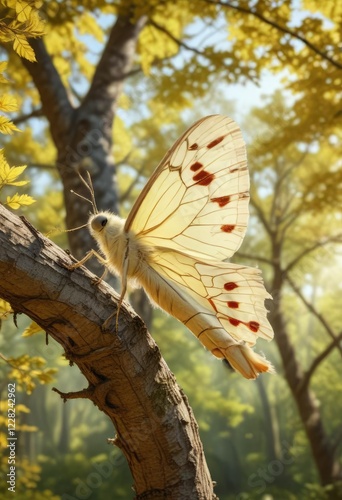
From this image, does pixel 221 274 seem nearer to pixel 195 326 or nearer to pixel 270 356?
pixel 195 326

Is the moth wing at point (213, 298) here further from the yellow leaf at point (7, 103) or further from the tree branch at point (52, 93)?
the tree branch at point (52, 93)

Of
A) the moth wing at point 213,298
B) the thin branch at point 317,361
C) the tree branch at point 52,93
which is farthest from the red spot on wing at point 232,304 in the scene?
the thin branch at point 317,361

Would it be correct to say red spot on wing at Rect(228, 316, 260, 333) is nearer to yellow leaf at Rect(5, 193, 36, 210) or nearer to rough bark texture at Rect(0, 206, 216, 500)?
rough bark texture at Rect(0, 206, 216, 500)

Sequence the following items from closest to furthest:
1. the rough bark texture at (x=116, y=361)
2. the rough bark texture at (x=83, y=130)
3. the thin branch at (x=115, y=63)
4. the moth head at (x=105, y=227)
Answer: the rough bark texture at (x=116, y=361) → the moth head at (x=105, y=227) → the rough bark texture at (x=83, y=130) → the thin branch at (x=115, y=63)

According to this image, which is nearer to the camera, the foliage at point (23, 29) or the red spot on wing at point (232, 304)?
the foliage at point (23, 29)

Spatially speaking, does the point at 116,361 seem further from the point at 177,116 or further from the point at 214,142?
the point at 177,116

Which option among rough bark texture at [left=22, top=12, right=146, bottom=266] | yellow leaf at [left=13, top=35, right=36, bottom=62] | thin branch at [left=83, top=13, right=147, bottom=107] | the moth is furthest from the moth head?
thin branch at [left=83, top=13, right=147, bottom=107]

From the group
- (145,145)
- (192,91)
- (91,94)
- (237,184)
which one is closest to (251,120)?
(145,145)
